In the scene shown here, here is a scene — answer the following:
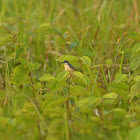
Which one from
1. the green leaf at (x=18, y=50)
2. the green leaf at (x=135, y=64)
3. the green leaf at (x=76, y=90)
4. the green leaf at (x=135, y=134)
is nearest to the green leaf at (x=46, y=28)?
the green leaf at (x=18, y=50)

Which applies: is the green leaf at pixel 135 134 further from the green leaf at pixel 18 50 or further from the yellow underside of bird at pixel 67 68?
the green leaf at pixel 18 50

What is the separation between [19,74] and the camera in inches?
85.7

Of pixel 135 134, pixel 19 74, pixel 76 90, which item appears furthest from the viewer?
pixel 19 74

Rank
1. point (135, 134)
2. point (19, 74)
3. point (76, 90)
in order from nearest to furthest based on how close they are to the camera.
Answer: point (135, 134) < point (76, 90) < point (19, 74)

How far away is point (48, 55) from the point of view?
3.38m

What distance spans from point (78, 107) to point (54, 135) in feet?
0.98

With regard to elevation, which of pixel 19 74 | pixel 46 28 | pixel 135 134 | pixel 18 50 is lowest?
pixel 135 134

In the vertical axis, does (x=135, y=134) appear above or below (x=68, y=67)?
below

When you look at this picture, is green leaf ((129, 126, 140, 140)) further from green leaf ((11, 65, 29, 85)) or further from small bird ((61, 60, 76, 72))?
green leaf ((11, 65, 29, 85))

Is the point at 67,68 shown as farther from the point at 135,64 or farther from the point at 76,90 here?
the point at 135,64

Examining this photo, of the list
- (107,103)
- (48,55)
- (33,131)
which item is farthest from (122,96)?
(48,55)

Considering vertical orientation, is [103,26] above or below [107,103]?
above

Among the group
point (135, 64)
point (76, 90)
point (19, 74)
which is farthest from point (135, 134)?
point (19, 74)

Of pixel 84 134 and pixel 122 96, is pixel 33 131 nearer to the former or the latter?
pixel 84 134
